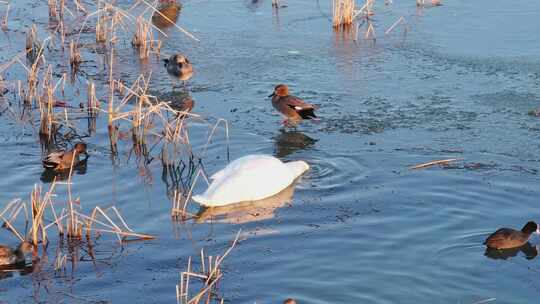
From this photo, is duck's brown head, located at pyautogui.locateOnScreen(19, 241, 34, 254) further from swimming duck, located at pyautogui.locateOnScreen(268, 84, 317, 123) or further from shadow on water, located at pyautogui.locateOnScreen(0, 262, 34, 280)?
swimming duck, located at pyautogui.locateOnScreen(268, 84, 317, 123)

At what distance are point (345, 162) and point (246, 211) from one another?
1.51 m

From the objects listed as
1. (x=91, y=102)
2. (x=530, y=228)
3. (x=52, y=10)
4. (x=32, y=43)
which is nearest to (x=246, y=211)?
(x=530, y=228)

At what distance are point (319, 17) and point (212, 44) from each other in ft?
7.32

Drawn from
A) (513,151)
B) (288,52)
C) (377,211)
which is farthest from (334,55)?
(377,211)

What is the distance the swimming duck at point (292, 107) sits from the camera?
11.5 m

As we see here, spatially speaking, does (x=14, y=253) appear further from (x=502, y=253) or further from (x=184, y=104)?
(x=184, y=104)

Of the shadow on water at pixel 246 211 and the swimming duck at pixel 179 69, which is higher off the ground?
the swimming duck at pixel 179 69

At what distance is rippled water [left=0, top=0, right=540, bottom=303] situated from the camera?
7926 millimetres

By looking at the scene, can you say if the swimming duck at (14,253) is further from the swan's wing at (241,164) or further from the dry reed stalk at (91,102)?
the dry reed stalk at (91,102)

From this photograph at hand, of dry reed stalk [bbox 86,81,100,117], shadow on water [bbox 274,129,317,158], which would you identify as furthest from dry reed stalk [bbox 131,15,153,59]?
shadow on water [bbox 274,129,317,158]

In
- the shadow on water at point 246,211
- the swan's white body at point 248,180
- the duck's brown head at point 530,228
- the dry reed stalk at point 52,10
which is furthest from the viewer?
the dry reed stalk at point 52,10

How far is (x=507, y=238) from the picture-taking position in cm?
823

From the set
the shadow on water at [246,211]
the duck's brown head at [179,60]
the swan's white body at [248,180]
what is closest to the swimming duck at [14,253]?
the shadow on water at [246,211]

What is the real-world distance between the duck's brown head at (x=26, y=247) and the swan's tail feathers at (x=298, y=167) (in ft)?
9.81
